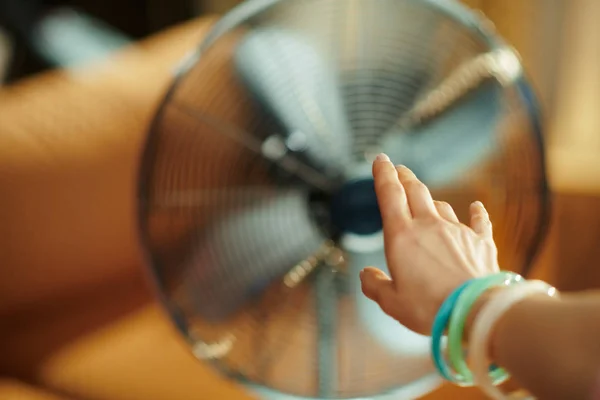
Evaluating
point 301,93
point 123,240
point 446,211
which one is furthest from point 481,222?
point 123,240

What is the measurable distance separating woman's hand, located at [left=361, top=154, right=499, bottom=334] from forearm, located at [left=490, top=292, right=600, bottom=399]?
67mm

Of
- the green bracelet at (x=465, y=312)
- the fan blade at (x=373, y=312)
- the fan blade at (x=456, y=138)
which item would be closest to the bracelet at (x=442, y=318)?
the green bracelet at (x=465, y=312)

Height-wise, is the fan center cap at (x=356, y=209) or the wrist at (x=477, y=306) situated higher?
the fan center cap at (x=356, y=209)

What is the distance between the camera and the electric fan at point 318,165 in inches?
30.4

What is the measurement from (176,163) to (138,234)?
10 centimetres

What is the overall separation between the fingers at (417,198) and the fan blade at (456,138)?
6.4 inches

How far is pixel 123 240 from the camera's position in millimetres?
1255

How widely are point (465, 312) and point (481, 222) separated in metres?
0.11

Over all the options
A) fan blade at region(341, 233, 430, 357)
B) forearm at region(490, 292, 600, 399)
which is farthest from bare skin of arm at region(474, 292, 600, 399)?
fan blade at region(341, 233, 430, 357)

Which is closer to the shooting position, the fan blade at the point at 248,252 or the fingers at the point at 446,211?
the fingers at the point at 446,211

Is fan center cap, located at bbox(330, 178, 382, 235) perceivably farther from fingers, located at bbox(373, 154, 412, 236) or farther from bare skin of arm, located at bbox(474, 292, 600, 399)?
bare skin of arm, located at bbox(474, 292, 600, 399)

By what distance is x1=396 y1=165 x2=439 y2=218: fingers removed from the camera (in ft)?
1.86

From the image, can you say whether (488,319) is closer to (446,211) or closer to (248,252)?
(446,211)

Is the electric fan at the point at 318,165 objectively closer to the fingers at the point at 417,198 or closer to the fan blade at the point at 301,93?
the fan blade at the point at 301,93
